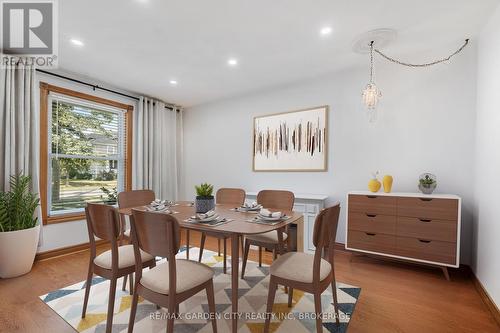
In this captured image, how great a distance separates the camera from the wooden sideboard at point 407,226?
2.39 metres

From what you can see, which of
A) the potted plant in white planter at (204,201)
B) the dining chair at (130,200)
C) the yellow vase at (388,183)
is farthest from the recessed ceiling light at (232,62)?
the yellow vase at (388,183)

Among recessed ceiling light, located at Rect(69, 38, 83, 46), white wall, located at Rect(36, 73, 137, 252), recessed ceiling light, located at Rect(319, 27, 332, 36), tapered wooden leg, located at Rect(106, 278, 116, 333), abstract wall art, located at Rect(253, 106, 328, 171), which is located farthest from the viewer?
abstract wall art, located at Rect(253, 106, 328, 171)

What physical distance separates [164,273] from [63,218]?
106 inches

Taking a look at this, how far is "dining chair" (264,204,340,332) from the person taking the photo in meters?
1.42

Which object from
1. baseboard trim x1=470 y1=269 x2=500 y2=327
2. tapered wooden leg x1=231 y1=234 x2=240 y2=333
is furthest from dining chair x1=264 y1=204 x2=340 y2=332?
baseboard trim x1=470 y1=269 x2=500 y2=327

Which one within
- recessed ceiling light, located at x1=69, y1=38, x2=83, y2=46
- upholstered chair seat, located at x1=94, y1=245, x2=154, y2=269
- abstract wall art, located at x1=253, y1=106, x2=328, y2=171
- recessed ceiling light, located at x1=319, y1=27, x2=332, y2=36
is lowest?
upholstered chair seat, located at x1=94, y1=245, x2=154, y2=269

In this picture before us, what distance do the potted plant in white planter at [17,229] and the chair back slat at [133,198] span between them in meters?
1.15

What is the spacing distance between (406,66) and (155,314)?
3.73 m

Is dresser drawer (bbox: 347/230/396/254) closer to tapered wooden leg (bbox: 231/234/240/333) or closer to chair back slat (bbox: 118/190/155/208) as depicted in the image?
tapered wooden leg (bbox: 231/234/240/333)

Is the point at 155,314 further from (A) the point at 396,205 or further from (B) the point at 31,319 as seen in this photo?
(A) the point at 396,205

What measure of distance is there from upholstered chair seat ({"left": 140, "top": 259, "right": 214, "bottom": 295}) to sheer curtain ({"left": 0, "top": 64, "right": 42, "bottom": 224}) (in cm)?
243

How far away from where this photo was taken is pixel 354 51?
268 cm

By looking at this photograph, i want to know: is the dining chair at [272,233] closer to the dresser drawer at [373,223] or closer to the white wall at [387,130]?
the dresser drawer at [373,223]

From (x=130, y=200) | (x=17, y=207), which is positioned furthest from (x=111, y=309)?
(x=17, y=207)
